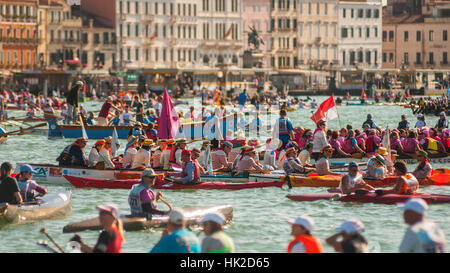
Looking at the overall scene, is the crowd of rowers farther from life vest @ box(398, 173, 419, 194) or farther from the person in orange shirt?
the person in orange shirt

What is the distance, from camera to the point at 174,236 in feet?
40.0

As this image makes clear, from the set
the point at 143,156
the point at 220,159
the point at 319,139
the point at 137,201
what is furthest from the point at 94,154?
the point at 137,201

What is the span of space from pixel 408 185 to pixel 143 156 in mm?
7295

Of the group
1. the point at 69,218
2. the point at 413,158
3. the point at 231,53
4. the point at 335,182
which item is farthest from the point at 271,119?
the point at 231,53

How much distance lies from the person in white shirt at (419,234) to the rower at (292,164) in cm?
1325

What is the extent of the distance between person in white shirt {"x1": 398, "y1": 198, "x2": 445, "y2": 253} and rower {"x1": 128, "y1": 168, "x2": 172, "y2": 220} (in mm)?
6457

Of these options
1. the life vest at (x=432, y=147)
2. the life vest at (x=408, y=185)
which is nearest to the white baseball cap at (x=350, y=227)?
the life vest at (x=408, y=185)

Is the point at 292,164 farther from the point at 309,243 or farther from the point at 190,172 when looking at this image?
the point at 309,243

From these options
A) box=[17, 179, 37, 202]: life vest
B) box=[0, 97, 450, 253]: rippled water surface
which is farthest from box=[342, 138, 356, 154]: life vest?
box=[17, 179, 37, 202]: life vest

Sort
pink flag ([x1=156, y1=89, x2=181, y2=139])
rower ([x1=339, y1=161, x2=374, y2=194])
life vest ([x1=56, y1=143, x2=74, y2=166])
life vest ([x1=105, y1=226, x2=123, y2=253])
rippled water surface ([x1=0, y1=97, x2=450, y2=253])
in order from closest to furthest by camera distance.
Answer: life vest ([x1=105, y1=226, x2=123, y2=253]), rippled water surface ([x1=0, y1=97, x2=450, y2=253]), rower ([x1=339, y1=161, x2=374, y2=194]), life vest ([x1=56, y1=143, x2=74, y2=166]), pink flag ([x1=156, y1=89, x2=181, y2=139])

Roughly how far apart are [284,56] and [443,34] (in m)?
20.9

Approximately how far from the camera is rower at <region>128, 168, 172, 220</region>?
17.2m

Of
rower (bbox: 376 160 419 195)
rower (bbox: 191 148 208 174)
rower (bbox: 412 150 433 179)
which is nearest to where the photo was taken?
rower (bbox: 376 160 419 195)
